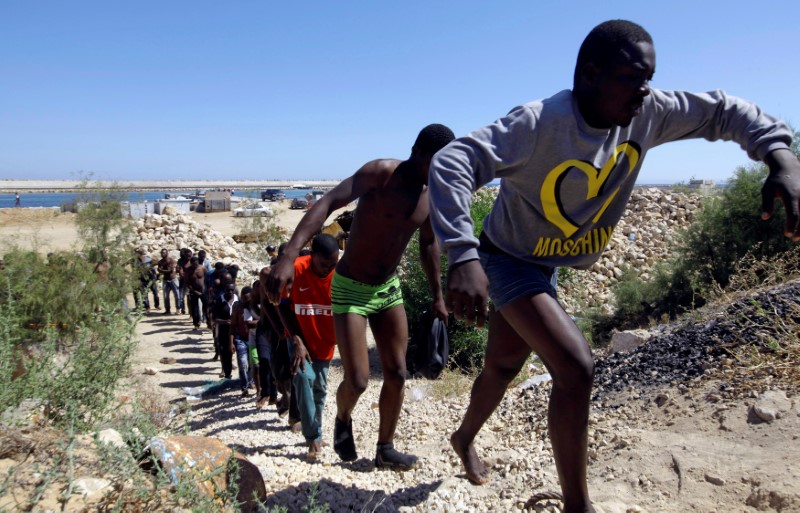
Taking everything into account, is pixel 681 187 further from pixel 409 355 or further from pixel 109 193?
pixel 109 193

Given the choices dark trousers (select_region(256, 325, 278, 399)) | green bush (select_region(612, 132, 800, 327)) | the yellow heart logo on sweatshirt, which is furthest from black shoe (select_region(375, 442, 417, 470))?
green bush (select_region(612, 132, 800, 327))

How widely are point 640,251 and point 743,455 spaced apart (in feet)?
54.0

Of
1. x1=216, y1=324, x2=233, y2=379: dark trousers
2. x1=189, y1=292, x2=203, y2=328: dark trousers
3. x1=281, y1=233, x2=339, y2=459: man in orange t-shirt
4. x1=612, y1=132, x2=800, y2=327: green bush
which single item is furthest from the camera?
x1=189, y1=292, x2=203, y2=328: dark trousers

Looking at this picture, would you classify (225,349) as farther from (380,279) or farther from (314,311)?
(380,279)

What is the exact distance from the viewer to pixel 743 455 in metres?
3.24

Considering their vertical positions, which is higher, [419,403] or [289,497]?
[289,497]

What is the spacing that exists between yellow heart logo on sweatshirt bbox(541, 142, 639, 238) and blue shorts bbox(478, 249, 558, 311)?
21cm

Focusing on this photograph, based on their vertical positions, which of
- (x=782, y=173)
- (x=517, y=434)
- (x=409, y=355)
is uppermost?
(x=782, y=173)

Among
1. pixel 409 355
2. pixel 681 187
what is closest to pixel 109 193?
pixel 409 355

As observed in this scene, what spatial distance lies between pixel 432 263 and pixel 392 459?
1265mm

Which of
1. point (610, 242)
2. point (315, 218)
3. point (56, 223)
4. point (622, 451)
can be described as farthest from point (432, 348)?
point (56, 223)

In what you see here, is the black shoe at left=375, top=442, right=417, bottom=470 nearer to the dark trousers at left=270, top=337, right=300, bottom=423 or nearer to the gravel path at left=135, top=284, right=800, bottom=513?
the gravel path at left=135, top=284, right=800, bottom=513

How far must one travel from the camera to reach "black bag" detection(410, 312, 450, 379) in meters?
4.07

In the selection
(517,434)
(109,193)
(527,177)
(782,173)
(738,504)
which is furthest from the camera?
(109,193)
